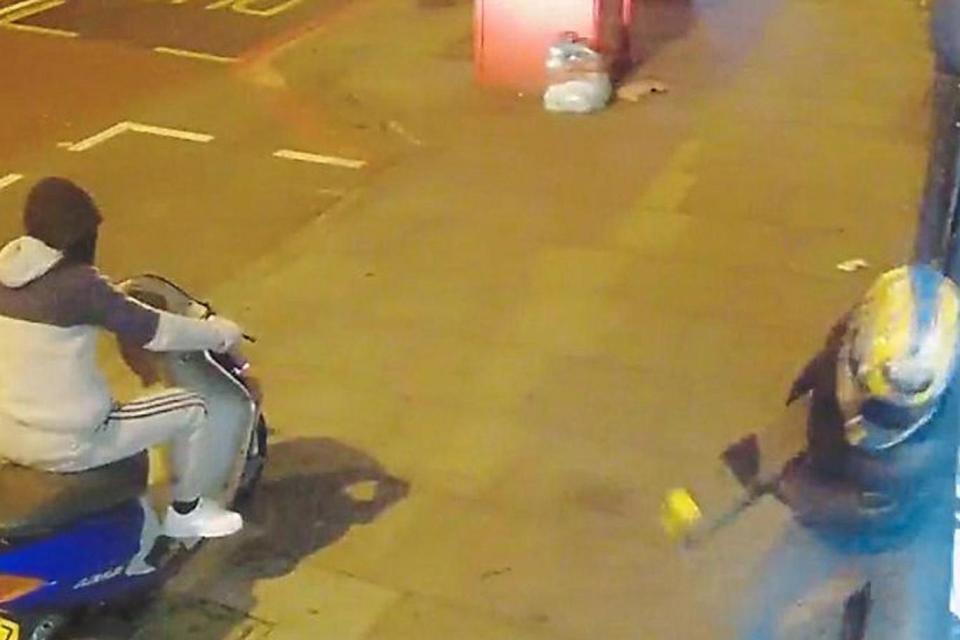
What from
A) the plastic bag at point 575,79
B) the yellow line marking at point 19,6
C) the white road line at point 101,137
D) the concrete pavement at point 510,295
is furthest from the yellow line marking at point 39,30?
the plastic bag at point 575,79

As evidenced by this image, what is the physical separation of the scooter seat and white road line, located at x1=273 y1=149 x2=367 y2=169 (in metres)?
3.71

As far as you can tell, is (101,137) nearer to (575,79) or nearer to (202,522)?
(575,79)

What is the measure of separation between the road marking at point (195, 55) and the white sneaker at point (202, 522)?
17.6 feet

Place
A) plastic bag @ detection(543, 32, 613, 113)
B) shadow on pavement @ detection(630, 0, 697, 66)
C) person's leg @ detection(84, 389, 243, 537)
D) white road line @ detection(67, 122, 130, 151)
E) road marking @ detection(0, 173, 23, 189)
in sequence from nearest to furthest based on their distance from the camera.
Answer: person's leg @ detection(84, 389, 243, 537) < road marking @ detection(0, 173, 23, 189) < white road line @ detection(67, 122, 130, 151) < plastic bag @ detection(543, 32, 613, 113) < shadow on pavement @ detection(630, 0, 697, 66)

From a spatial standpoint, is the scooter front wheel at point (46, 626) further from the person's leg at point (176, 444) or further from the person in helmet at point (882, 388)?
the person in helmet at point (882, 388)

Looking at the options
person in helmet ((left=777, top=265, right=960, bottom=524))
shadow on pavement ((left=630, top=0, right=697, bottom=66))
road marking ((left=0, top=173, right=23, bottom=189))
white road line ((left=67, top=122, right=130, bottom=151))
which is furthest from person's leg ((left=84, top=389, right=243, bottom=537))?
→ shadow on pavement ((left=630, top=0, right=697, bottom=66))

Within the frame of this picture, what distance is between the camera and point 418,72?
888 cm

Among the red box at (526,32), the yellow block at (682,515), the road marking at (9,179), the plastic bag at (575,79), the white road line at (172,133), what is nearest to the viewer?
the yellow block at (682,515)

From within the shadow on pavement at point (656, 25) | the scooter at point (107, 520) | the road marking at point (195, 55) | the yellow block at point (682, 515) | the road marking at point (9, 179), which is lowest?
the shadow on pavement at point (656, 25)

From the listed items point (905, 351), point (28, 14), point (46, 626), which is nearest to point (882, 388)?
point (905, 351)

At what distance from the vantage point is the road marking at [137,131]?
767 cm

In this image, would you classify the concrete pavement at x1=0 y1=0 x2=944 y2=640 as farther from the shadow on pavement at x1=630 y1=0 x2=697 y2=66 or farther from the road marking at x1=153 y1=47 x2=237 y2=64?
the road marking at x1=153 y1=47 x2=237 y2=64

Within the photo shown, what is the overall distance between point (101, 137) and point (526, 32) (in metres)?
2.50

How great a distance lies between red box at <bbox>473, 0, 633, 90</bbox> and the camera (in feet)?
28.7
